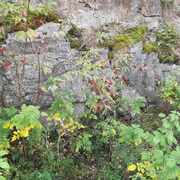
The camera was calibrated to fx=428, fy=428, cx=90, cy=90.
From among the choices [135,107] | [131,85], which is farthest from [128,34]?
[135,107]

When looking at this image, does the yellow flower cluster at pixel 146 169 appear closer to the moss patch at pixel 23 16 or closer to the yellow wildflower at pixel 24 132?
the yellow wildflower at pixel 24 132

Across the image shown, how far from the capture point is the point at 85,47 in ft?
20.0

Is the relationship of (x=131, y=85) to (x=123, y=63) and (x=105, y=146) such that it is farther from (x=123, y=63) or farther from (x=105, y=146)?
(x=105, y=146)

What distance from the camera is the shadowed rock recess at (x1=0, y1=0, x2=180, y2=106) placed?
5434 millimetres

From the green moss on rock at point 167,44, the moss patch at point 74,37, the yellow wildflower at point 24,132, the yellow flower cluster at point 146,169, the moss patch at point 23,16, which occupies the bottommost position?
the yellow flower cluster at point 146,169

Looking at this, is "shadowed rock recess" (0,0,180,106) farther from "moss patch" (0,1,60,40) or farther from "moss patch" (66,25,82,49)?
"moss patch" (0,1,60,40)

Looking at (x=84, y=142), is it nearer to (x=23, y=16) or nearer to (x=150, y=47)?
(x=23, y=16)

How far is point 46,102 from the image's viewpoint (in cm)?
559

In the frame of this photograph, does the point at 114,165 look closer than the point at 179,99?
Yes

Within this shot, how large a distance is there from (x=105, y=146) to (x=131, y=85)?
4.43 ft

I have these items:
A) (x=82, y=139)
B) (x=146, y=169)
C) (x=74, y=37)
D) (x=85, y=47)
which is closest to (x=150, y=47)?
(x=85, y=47)

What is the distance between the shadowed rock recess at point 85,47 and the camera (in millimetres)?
5434

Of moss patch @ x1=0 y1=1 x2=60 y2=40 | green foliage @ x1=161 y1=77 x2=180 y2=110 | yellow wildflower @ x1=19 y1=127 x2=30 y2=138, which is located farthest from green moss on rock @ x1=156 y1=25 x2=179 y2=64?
yellow wildflower @ x1=19 y1=127 x2=30 y2=138

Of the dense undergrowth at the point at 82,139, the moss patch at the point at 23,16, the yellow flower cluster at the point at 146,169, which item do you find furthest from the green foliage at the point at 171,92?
the yellow flower cluster at the point at 146,169
